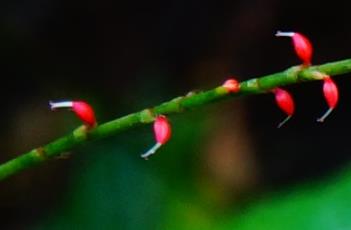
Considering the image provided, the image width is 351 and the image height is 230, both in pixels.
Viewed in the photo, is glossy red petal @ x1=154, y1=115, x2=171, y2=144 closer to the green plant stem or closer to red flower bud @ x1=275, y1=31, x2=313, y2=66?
the green plant stem

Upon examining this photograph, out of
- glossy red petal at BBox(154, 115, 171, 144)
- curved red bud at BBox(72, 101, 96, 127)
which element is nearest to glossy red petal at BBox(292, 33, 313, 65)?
glossy red petal at BBox(154, 115, 171, 144)

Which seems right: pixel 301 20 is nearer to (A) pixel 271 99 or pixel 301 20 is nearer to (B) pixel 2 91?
(A) pixel 271 99

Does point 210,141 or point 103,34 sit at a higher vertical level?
point 103,34

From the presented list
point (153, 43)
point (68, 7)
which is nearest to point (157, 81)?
point (153, 43)

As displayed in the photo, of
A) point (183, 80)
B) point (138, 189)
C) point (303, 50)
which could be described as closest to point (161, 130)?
point (303, 50)

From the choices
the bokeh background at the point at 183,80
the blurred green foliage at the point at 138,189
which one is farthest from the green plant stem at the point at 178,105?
the bokeh background at the point at 183,80

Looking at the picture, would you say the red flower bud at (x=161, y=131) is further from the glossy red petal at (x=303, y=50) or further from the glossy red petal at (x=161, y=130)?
the glossy red petal at (x=303, y=50)
